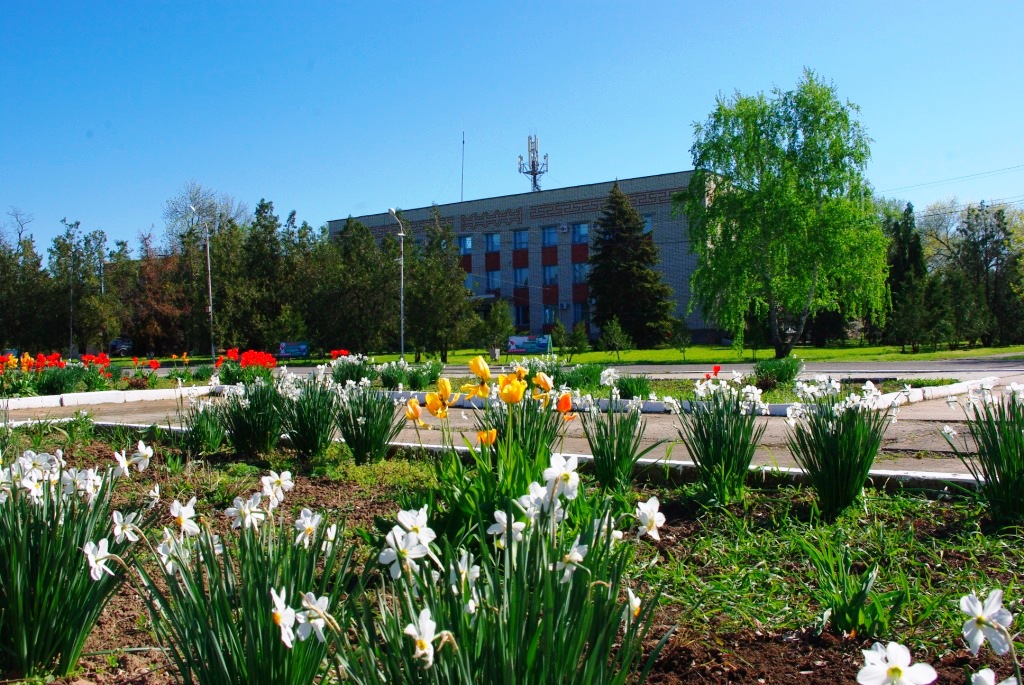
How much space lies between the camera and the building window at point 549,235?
174ft

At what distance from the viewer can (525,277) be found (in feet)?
179

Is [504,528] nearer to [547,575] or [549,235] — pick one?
[547,575]

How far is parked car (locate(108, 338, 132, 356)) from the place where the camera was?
54706 millimetres

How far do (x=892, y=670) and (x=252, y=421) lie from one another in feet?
21.0

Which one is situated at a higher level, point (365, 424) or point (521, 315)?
point (521, 315)

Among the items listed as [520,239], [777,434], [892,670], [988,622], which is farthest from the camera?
[520,239]

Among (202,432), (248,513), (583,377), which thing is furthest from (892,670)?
(583,377)

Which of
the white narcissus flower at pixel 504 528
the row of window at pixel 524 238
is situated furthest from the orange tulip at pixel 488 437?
the row of window at pixel 524 238

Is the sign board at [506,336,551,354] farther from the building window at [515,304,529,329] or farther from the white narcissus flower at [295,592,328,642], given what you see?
the white narcissus flower at [295,592,328,642]

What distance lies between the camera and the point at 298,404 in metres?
6.75

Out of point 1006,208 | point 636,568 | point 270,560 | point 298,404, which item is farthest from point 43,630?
point 1006,208

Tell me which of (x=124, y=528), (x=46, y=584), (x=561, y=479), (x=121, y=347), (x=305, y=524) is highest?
(x=121, y=347)

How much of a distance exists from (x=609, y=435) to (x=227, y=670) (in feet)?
10.9

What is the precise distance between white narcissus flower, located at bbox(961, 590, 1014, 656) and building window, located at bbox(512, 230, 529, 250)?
53056mm
